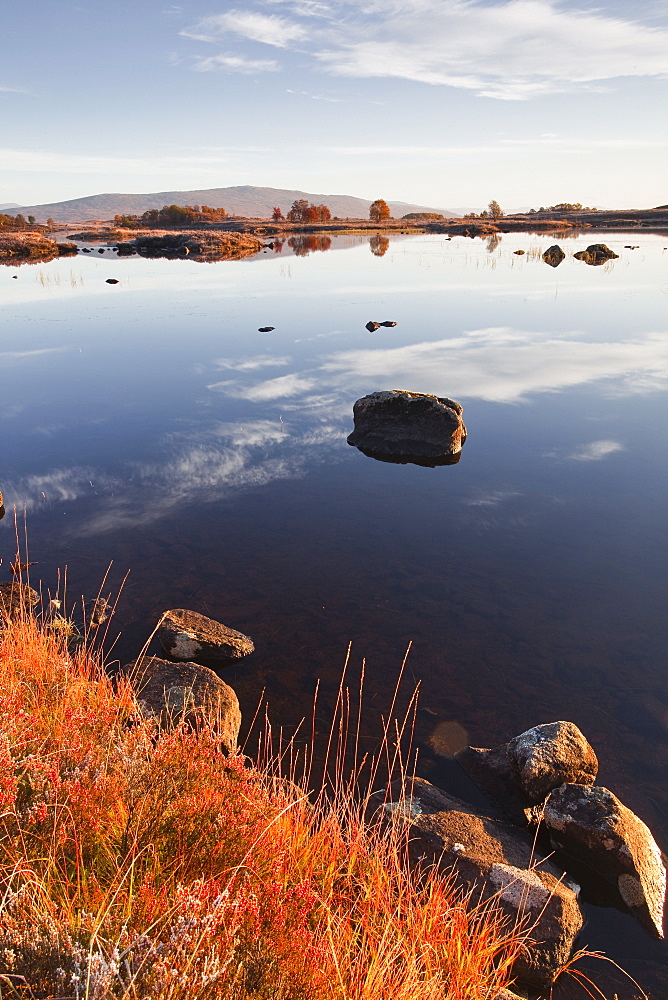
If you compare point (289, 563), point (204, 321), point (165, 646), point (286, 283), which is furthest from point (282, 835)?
point (286, 283)

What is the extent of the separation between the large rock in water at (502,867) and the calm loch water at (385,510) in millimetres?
470

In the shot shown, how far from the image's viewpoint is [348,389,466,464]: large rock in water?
1524 cm

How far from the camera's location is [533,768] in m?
5.74

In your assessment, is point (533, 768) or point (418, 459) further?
point (418, 459)

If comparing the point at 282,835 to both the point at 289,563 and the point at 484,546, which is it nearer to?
the point at 289,563

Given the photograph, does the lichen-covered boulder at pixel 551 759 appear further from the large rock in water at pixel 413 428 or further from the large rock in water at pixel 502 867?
the large rock in water at pixel 413 428

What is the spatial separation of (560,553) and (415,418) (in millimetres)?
6047

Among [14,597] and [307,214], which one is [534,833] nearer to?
[14,597]

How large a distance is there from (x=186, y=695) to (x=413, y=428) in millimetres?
10463

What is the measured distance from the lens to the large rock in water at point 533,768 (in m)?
5.76

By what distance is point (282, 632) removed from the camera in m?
→ 8.55

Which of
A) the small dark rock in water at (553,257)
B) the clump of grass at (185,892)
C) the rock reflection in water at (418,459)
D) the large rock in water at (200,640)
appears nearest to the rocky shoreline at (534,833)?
the clump of grass at (185,892)

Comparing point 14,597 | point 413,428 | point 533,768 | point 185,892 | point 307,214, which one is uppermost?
Answer: point 307,214

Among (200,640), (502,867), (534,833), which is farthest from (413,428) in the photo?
(502,867)
